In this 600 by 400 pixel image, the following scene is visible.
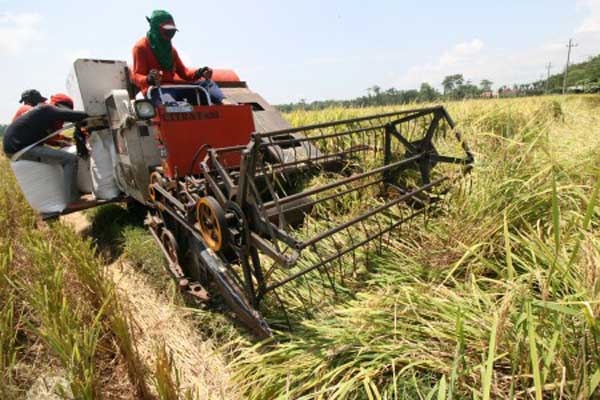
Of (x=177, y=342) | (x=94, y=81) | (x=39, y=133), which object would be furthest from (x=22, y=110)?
(x=177, y=342)

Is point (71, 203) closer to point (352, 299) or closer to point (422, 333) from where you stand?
point (352, 299)

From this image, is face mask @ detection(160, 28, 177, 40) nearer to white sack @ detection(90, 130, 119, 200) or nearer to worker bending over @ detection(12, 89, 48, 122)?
white sack @ detection(90, 130, 119, 200)

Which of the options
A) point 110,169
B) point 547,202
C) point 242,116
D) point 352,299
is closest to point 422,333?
point 352,299

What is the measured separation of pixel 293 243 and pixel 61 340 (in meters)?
1.35

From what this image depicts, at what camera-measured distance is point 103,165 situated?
13.4 ft

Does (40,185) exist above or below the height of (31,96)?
below

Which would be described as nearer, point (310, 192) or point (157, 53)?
point (310, 192)

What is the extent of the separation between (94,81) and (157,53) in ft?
2.89

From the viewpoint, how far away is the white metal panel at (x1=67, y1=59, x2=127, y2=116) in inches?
154

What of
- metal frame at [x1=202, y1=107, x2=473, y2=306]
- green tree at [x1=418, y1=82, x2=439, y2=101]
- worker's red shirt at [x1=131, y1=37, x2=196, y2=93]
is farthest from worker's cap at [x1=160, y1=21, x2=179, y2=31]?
green tree at [x1=418, y1=82, x2=439, y2=101]

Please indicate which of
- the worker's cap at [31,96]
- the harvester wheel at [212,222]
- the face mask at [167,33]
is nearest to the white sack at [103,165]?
the face mask at [167,33]

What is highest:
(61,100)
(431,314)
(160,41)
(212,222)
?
(160,41)

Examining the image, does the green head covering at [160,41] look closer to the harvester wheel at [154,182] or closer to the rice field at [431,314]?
the harvester wheel at [154,182]

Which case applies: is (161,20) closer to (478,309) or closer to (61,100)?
(61,100)
